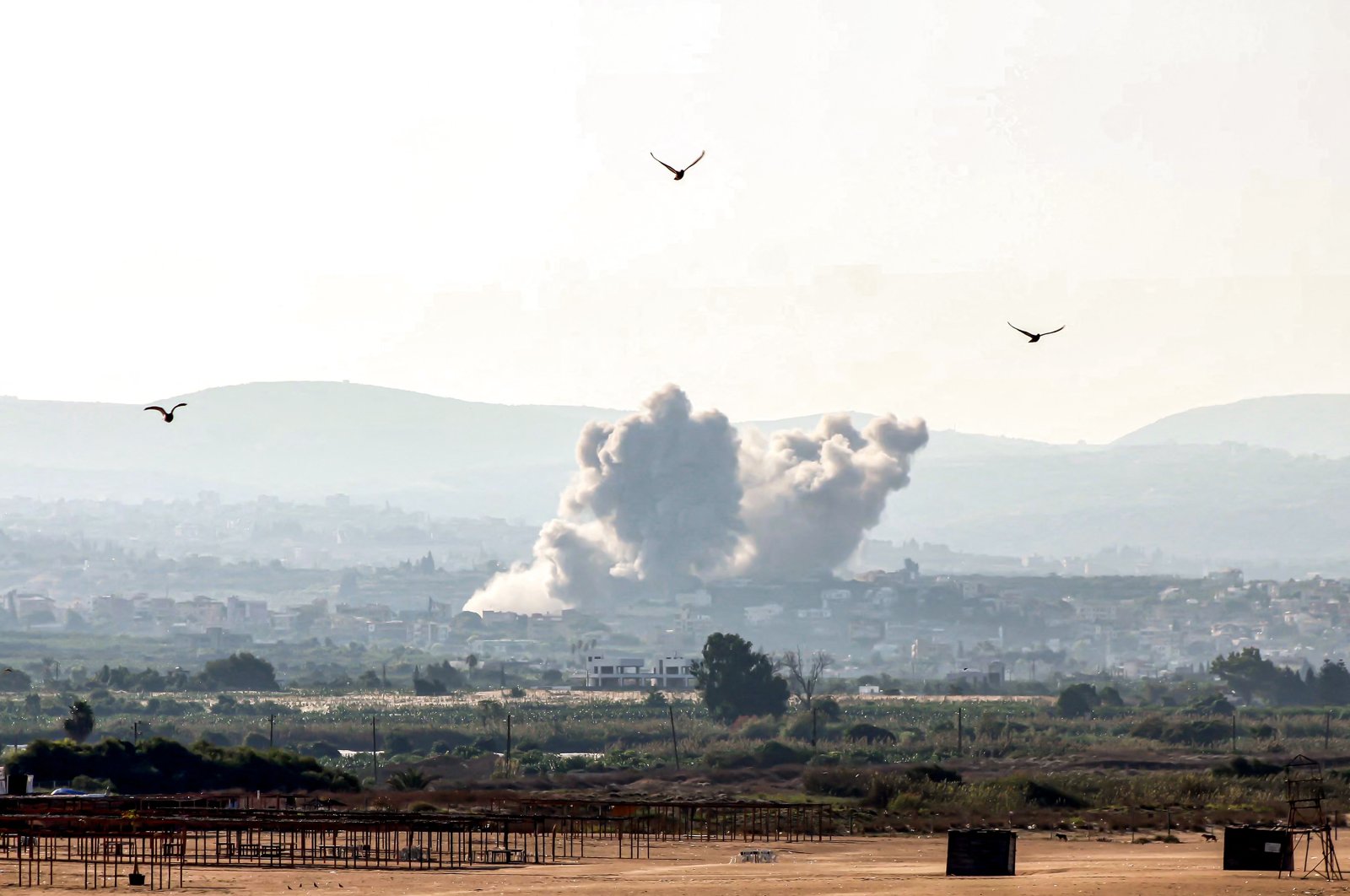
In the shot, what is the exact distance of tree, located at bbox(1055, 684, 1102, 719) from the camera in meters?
162

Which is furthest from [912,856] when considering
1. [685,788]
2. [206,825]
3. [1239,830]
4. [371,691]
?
[371,691]

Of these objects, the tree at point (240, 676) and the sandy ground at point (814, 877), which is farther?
the tree at point (240, 676)

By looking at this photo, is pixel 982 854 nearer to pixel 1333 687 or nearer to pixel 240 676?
pixel 1333 687

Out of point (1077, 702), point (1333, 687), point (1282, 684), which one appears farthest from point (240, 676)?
point (1333, 687)

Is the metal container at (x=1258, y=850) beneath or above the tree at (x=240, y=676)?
beneath

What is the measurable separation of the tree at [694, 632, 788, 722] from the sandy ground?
8718 cm

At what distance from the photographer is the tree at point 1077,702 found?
16188 cm

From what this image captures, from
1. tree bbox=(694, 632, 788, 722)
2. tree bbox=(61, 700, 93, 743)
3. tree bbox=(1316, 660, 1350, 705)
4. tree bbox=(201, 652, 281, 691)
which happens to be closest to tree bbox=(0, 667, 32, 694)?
tree bbox=(201, 652, 281, 691)

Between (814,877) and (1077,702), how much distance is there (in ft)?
392

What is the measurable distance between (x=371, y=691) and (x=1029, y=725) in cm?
6989

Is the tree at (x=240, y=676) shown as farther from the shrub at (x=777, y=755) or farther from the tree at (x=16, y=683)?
the shrub at (x=777, y=755)

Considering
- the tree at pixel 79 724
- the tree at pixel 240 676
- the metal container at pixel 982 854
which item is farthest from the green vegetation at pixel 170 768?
the tree at pixel 240 676

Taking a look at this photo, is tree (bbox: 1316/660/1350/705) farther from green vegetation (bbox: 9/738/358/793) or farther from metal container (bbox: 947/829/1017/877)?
metal container (bbox: 947/829/1017/877)

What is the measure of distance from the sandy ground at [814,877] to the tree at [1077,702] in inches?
4027
